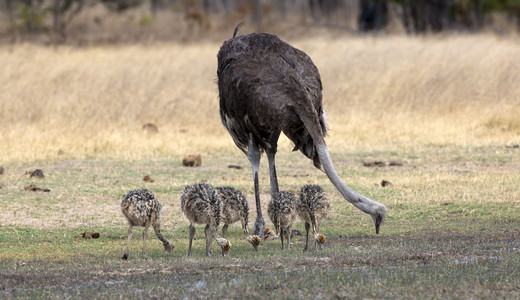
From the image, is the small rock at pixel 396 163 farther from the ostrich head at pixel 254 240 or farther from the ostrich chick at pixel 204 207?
the ostrich chick at pixel 204 207

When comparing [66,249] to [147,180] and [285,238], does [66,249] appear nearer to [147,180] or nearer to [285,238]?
[285,238]

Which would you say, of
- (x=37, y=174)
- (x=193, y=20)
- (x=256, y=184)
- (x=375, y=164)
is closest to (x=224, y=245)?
(x=256, y=184)

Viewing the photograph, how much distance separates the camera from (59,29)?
34375 mm

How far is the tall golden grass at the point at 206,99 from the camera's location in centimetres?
1546

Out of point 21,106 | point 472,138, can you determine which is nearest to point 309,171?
point 472,138

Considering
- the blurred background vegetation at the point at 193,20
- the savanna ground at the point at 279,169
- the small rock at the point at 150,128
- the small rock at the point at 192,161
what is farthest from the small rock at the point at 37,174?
the blurred background vegetation at the point at 193,20

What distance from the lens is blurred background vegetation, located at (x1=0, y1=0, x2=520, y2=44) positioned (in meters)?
33.0

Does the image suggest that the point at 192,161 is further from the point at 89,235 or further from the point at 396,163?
the point at 89,235

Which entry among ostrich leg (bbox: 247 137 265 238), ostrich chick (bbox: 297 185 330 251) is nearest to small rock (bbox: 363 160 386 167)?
ostrich leg (bbox: 247 137 265 238)

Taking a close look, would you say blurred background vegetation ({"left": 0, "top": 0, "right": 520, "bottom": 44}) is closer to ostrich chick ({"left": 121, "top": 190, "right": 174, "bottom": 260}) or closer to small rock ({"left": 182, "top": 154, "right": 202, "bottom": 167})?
small rock ({"left": 182, "top": 154, "right": 202, "bottom": 167})

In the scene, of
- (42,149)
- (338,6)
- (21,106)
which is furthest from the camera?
(338,6)

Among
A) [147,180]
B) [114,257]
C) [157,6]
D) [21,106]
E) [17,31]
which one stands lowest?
[114,257]

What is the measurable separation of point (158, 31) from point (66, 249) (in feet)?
93.6

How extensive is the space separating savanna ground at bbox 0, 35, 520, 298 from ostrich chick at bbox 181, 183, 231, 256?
0.33m
